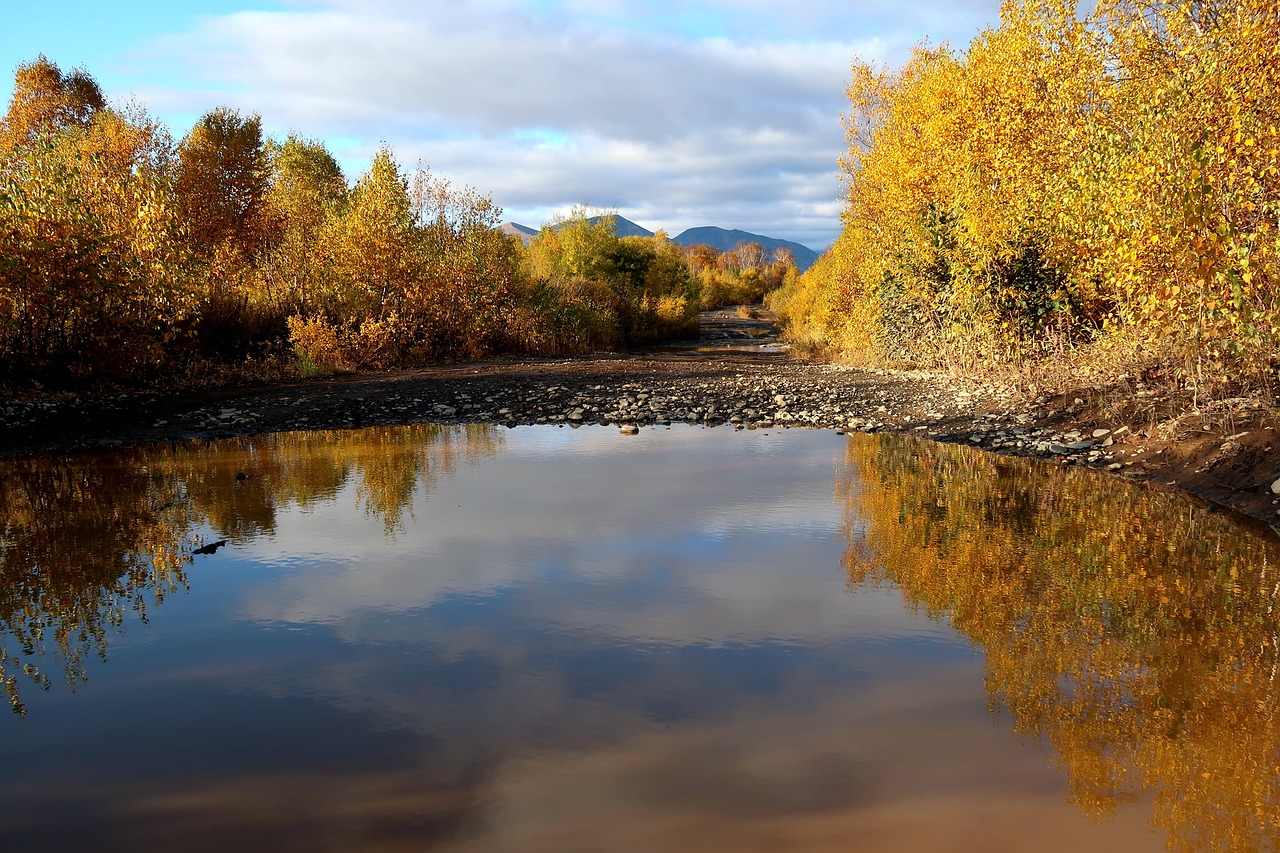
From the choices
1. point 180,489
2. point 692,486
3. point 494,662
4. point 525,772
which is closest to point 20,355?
point 180,489

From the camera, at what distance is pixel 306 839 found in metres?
3.61

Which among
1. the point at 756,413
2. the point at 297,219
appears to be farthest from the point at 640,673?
the point at 297,219

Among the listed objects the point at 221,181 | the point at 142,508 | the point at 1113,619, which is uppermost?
the point at 221,181

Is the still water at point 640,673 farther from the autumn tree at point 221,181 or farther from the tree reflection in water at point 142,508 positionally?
the autumn tree at point 221,181

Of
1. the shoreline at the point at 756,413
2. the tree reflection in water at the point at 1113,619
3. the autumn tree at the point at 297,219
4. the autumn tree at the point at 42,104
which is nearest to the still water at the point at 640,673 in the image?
the tree reflection in water at the point at 1113,619

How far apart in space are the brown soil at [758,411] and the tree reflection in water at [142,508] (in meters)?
1.92

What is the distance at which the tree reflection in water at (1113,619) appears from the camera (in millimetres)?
4098

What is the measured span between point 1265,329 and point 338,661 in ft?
37.2

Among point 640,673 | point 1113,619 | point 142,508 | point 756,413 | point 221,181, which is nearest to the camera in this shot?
point 640,673

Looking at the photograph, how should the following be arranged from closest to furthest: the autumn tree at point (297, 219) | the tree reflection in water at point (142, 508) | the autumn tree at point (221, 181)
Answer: the tree reflection in water at point (142, 508)
the autumn tree at point (297, 219)
the autumn tree at point (221, 181)

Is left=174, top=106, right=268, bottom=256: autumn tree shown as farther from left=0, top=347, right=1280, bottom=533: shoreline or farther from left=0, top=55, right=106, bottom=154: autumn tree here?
left=0, top=347, right=1280, bottom=533: shoreline

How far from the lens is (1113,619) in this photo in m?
6.18

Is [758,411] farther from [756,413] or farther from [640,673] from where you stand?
[640,673]

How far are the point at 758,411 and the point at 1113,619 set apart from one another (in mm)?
11483
